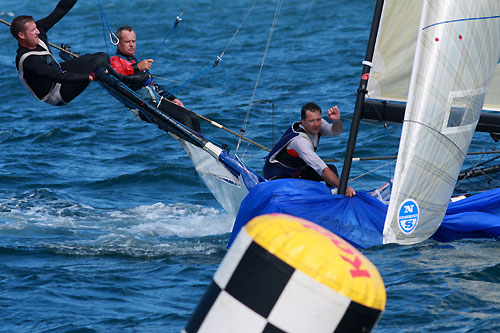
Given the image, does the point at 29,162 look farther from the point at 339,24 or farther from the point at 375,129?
the point at 339,24

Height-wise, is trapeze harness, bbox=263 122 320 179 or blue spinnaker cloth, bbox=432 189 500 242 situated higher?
trapeze harness, bbox=263 122 320 179

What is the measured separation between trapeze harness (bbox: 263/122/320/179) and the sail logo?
1.10 meters

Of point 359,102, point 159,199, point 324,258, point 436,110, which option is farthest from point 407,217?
point 159,199

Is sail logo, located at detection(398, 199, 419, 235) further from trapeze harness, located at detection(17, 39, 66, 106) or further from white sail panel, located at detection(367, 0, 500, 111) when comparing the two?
trapeze harness, located at detection(17, 39, 66, 106)

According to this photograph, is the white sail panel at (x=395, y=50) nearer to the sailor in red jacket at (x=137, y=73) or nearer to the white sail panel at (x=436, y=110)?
the white sail panel at (x=436, y=110)

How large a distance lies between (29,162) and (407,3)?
5.15 metres

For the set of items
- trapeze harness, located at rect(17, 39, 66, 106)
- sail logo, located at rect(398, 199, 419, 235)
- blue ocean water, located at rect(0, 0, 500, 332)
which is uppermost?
trapeze harness, located at rect(17, 39, 66, 106)

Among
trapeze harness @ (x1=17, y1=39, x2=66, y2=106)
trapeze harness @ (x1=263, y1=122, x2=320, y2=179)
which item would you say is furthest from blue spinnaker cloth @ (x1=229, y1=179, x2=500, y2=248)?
trapeze harness @ (x1=17, y1=39, x2=66, y2=106)

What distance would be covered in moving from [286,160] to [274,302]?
355 centimetres

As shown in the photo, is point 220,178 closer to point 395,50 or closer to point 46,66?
point 46,66

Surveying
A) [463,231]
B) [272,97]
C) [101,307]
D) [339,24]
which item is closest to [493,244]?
[463,231]

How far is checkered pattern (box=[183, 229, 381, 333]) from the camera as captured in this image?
8.53 ft

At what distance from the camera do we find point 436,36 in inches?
207

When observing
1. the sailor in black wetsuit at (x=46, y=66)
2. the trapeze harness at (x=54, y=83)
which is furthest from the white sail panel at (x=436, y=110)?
the trapeze harness at (x=54, y=83)
